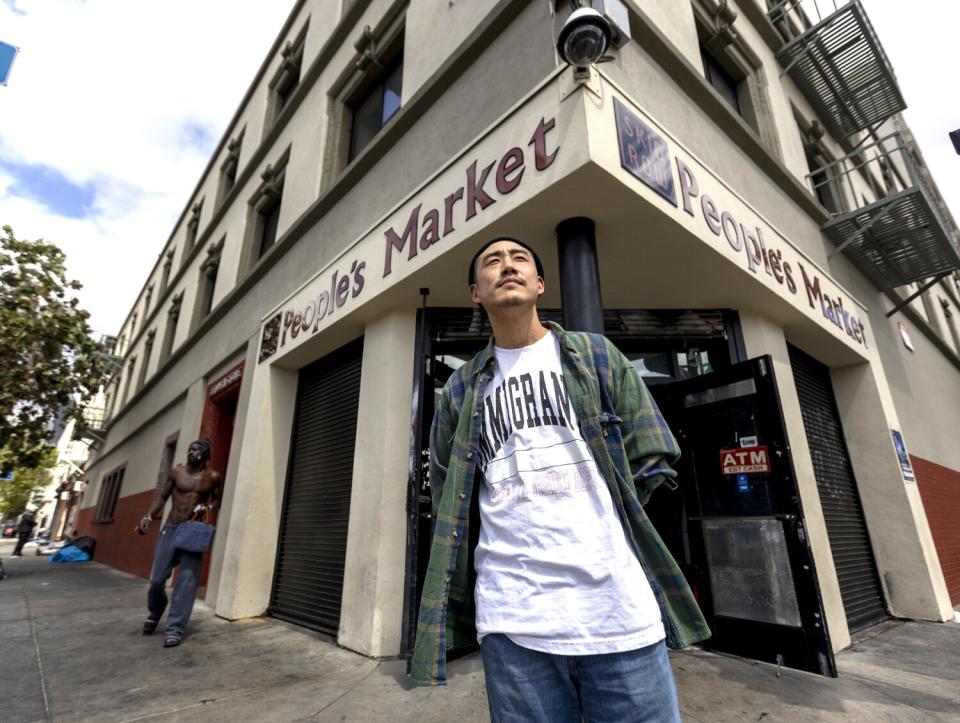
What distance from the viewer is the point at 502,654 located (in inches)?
54.7

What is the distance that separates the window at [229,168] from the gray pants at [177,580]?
10.6 meters

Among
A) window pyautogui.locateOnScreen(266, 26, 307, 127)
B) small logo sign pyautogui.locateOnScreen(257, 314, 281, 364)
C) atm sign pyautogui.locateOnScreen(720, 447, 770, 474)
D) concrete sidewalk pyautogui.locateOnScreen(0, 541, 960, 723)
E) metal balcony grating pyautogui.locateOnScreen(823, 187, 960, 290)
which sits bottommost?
concrete sidewalk pyautogui.locateOnScreen(0, 541, 960, 723)

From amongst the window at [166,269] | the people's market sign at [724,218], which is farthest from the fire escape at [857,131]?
the window at [166,269]

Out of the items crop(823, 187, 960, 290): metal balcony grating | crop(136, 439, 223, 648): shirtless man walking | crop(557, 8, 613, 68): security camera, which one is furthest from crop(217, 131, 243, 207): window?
crop(823, 187, 960, 290): metal balcony grating

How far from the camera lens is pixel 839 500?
6281mm

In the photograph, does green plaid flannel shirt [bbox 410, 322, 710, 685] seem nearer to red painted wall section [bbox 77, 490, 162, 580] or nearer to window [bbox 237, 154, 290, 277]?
window [bbox 237, 154, 290, 277]

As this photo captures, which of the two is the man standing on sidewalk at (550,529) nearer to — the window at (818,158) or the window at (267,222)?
the window at (818,158)

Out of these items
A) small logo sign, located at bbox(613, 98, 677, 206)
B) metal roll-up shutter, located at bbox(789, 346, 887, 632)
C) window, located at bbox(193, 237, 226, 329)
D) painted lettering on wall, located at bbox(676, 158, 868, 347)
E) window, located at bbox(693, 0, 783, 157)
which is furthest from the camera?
window, located at bbox(193, 237, 226, 329)

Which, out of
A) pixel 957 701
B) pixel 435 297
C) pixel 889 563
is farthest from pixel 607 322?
pixel 889 563

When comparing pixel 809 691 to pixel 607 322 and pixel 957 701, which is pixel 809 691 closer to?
pixel 957 701

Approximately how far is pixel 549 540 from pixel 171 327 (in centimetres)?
1640

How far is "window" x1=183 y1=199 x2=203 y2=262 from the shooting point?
15.3 metres

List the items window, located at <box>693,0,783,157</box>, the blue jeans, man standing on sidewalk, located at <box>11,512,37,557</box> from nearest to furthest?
the blue jeans → window, located at <box>693,0,783,157</box> → man standing on sidewalk, located at <box>11,512,37,557</box>

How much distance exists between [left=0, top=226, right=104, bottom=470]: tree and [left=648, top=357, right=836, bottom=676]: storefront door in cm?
1303
